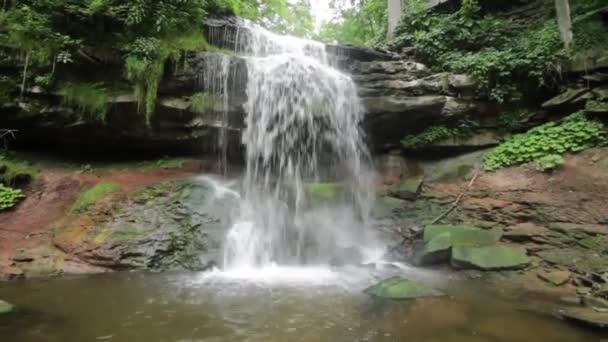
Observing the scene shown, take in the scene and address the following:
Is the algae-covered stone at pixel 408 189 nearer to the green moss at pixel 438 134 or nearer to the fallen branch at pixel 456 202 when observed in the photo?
the fallen branch at pixel 456 202

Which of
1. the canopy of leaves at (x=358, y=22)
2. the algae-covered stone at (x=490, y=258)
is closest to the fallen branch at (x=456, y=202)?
the algae-covered stone at (x=490, y=258)

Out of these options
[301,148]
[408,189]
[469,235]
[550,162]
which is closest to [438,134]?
[408,189]

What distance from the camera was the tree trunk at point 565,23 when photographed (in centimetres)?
805

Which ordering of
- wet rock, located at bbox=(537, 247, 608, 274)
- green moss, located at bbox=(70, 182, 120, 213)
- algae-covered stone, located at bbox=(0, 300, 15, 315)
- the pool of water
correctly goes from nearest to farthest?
the pool of water
algae-covered stone, located at bbox=(0, 300, 15, 315)
wet rock, located at bbox=(537, 247, 608, 274)
green moss, located at bbox=(70, 182, 120, 213)

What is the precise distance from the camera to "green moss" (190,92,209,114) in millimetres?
8000

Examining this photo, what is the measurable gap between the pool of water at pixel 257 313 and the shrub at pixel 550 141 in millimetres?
3805

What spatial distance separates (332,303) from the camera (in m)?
4.40

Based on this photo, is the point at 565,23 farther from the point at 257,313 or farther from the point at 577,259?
the point at 257,313

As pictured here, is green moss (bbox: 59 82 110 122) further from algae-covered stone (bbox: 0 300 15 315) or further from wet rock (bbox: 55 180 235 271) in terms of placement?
algae-covered stone (bbox: 0 300 15 315)

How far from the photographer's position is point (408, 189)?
8.25 metres

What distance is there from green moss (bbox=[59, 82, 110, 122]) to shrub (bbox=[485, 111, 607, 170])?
854 cm

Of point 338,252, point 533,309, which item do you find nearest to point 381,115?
point 338,252

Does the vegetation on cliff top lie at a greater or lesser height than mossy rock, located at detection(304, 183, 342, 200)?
greater

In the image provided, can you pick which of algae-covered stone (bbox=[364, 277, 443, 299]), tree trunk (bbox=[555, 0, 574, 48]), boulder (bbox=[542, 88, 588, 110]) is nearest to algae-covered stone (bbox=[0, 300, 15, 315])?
algae-covered stone (bbox=[364, 277, 443, 299])
